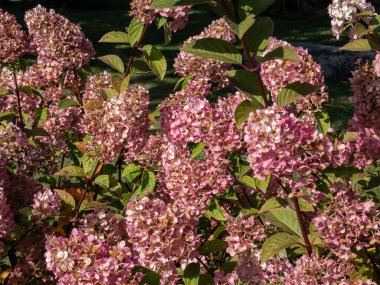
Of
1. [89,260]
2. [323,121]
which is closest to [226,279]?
[89,260]

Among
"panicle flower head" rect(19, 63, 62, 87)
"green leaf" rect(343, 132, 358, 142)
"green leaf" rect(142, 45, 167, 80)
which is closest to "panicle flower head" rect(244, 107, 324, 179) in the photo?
"green leaf" rect(343, 132, 358, 142)

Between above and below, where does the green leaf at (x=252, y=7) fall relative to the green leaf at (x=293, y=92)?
above

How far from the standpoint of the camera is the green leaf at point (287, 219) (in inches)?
73.1

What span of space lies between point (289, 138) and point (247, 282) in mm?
589

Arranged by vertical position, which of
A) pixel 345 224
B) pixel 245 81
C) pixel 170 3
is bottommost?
pixel 345 224

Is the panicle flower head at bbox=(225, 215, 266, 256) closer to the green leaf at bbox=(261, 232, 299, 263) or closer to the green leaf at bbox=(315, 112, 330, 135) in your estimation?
the green leaf at bbox=(261, 232, 299, 263)

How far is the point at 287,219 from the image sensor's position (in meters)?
1.86

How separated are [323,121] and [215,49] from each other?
693 mm

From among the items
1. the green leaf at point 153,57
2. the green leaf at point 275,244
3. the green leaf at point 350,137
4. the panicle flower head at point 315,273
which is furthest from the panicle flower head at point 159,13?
the panicle flower head at point 315,273

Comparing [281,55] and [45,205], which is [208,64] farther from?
[281,55]

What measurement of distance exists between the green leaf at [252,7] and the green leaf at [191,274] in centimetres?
77

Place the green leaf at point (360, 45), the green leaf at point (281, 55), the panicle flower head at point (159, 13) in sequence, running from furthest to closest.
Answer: the panicle flower head at point (159, 13) → the green leaf at point (360, 45) → the green leaf at point (281, 55)

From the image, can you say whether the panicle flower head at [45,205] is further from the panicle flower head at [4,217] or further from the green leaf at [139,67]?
the green leaf at [139,67]

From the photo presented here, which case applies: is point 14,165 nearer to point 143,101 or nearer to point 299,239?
point 143,101
